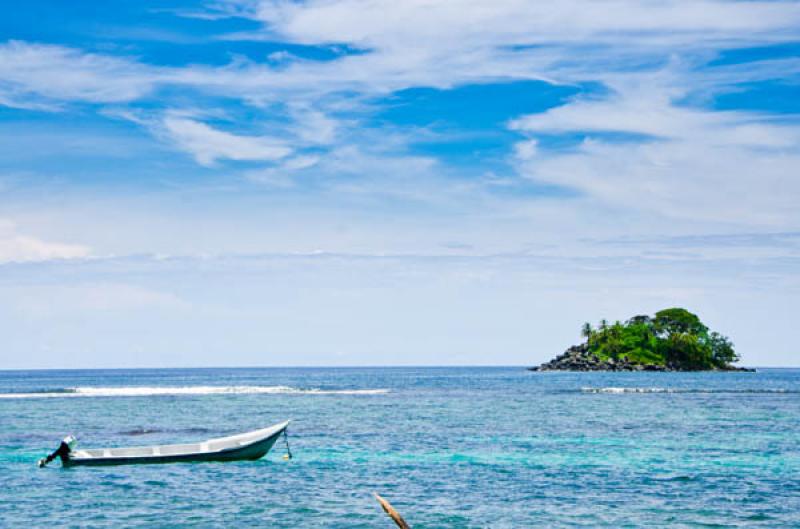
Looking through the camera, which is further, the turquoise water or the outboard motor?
the outboard motor

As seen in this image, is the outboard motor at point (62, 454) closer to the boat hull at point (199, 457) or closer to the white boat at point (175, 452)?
the white boat at point (175, 452)

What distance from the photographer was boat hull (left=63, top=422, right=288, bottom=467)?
38750 millimetres

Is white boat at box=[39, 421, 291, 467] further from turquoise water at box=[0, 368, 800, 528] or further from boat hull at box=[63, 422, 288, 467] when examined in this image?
turquoise water at box=[0, 368, 800, 528]

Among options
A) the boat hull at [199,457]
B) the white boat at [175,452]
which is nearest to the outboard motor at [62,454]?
the white boat at [175,452]

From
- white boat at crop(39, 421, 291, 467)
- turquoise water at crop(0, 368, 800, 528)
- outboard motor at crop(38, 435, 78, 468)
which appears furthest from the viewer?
white boat at crop(39, 421, 291, 467)

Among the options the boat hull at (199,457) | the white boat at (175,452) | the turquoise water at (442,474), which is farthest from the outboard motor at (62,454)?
the turquoise water at (442,474)

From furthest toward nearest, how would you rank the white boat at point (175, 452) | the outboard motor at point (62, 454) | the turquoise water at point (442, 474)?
the white boat at point (175, 452) < the outboard motor at point (62, 454) < the turquoise water at point (442, 474)

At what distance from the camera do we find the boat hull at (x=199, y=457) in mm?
38750

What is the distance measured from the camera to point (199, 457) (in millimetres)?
39688

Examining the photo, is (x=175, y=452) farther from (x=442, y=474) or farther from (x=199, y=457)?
(x=442, y=474)

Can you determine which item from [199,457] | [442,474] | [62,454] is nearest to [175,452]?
[199,457]

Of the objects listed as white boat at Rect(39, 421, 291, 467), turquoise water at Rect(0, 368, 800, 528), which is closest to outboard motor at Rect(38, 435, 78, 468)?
white boat at Rect(39, 421, 291, 467)

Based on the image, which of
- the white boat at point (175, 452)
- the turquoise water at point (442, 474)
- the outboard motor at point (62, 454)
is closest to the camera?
the turquoise water at point (442, 474)

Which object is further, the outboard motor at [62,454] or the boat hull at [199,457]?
the boat hull at [199,457]
